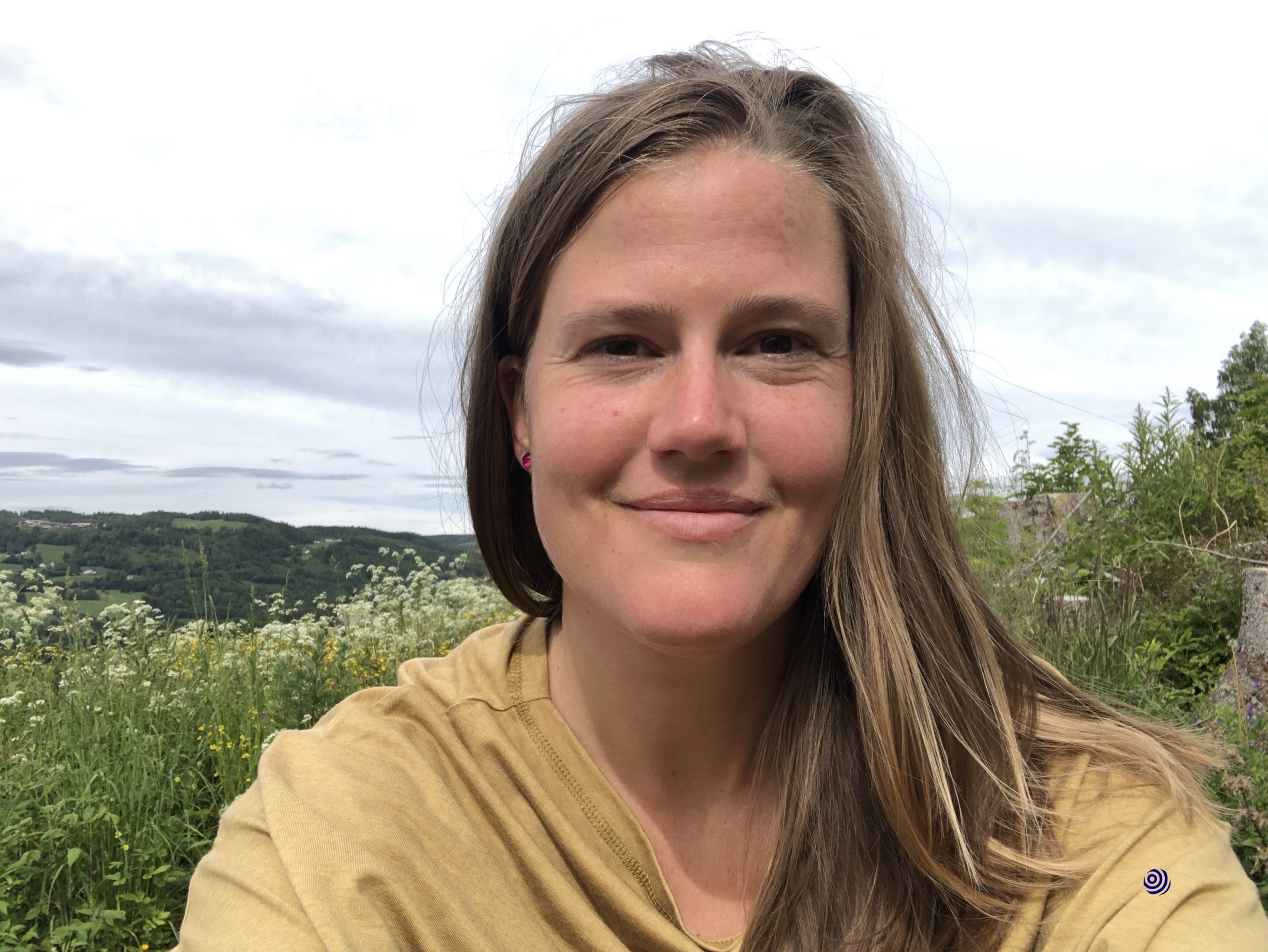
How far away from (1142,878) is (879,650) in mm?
524

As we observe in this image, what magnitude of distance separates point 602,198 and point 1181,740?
1544mm

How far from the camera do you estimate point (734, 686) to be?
1804 millimetres

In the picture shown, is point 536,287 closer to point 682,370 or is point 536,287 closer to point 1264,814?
point 682,370

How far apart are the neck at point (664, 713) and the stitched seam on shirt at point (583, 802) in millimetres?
72

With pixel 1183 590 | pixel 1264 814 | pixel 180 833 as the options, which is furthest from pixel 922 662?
pixel 1183 590

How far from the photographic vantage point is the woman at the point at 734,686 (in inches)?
57.1

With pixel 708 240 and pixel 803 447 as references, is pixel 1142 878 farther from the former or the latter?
pixel 708 240

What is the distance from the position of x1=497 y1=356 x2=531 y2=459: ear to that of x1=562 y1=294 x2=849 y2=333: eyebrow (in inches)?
13.7

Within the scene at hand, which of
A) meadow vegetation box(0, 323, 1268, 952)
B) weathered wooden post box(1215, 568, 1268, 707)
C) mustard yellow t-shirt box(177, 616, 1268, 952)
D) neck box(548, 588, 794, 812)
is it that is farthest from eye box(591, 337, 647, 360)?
weathered wooden post box(1215, 568, 1268, 707)

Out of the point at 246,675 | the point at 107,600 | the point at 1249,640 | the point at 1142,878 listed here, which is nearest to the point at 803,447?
the point at 1142,878

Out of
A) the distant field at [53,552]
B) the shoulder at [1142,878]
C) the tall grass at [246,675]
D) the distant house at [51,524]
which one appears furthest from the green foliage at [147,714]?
the shoulder at [1142,878]

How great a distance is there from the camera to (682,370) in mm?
1545

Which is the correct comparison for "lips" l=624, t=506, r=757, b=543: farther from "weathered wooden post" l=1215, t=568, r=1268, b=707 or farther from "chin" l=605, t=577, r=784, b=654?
"weathered wooden post" l=1215, t=568, r=1268, b=707

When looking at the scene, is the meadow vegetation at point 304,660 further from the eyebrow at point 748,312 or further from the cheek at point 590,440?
the cheek at point 590,440
